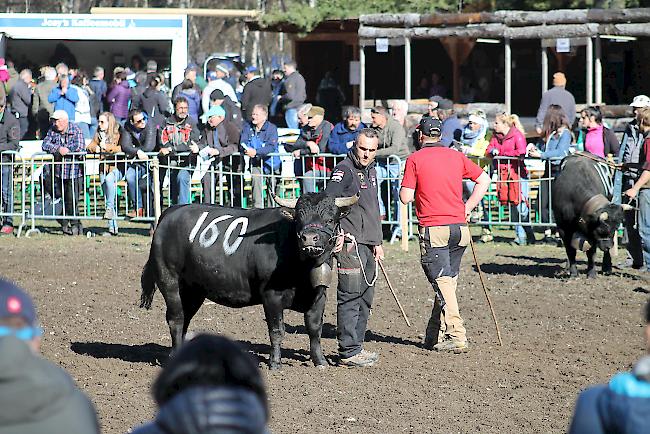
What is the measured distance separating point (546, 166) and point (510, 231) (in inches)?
70.5

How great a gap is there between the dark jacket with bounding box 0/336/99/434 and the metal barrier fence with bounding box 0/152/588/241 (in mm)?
13858

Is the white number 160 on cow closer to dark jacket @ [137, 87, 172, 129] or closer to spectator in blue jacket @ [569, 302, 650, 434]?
spectator in blue jacket @ [569, 302, 650, 434]

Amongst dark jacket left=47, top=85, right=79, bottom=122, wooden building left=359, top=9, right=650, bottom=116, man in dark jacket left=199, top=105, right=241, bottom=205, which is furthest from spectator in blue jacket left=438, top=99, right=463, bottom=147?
dark jacket left=47, top=85, right=79, bottom=122

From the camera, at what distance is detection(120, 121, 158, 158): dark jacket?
1858 centimetres

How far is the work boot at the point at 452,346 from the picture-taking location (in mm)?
10586

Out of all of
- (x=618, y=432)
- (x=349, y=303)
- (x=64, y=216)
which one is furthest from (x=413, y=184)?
(x=64, y=216)

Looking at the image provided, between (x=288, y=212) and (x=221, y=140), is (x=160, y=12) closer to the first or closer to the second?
(x=221, y=140)

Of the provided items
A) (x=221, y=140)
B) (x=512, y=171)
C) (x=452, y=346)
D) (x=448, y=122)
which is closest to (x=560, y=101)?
(x=448, y=122)

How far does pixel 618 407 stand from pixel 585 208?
35.4ft

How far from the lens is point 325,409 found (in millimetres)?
8469

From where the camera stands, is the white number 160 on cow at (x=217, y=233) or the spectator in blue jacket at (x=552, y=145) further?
the spectator in blue jacket at (x=552, y=145)

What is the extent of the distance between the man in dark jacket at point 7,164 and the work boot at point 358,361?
10.1 m

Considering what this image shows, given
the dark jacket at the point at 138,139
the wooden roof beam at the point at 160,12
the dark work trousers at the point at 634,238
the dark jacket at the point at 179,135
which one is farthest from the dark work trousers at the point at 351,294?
the wooden roof beam at the point at 160,12

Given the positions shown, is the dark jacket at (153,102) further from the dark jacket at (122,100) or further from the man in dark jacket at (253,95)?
the man in dark jacket at (253,95)
